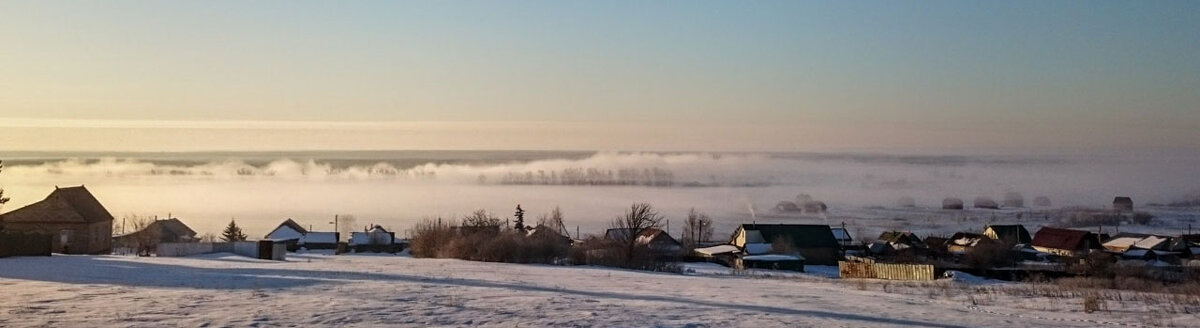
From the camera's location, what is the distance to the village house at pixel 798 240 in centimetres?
8425

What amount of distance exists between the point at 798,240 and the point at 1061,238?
26.6 meters

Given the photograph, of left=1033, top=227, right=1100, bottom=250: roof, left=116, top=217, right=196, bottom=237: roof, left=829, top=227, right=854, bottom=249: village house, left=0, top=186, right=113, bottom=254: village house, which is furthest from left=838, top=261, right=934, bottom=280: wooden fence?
left=116, top=217, right=196, bottom=237: roof

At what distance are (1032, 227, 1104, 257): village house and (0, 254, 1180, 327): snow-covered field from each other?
7151cm

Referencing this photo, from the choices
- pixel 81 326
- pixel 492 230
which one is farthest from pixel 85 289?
pixel 492 230

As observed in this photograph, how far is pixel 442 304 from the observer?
725 inches

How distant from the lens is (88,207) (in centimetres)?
5491

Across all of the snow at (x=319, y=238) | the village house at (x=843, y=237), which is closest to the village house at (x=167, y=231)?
the snow at (x=319, y=238)

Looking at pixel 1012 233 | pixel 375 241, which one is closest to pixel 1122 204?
pixel 1012 233

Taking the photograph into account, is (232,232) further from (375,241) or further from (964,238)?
(964,238)

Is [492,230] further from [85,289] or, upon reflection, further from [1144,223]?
[1144,223]

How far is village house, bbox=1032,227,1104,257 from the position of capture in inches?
3504

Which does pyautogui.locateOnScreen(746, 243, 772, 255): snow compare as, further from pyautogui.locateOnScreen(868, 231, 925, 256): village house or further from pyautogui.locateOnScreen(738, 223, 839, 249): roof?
pyautogui.locateOnScreen(868, 231, 925, 256): village house

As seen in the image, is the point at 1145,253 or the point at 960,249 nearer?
the point at 1145,253

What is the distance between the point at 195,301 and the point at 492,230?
4511cm
